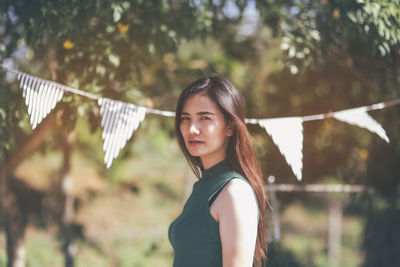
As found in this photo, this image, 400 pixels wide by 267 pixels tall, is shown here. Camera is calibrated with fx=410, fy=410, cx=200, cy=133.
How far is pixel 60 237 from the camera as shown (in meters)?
6.61

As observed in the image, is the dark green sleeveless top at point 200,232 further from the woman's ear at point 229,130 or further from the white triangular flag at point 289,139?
the white triangular flag at point 289,139

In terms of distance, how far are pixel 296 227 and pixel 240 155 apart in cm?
1395

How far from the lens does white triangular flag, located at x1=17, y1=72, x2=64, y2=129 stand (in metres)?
2.24

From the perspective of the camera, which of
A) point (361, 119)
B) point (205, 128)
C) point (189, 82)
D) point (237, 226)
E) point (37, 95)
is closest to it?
point (237, 226)

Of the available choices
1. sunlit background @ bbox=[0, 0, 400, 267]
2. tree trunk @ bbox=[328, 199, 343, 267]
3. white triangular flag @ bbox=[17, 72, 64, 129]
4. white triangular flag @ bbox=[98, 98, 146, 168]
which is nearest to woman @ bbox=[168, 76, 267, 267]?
white triangular flag @ bbox=[98, 98, 146, 168]

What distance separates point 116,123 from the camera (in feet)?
7.78

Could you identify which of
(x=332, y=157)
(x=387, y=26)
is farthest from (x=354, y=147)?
(x=387, y=26)

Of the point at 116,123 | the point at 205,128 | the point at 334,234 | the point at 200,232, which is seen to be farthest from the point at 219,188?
the point at 334,234

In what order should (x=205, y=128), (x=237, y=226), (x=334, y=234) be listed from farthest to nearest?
(x=334, y=234) → (x=205, y=128) → (x=237, y=226)

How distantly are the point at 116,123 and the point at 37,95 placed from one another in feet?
1.50

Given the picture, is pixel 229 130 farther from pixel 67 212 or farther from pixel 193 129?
pixel 67 212

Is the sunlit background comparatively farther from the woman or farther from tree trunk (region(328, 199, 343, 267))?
the woman

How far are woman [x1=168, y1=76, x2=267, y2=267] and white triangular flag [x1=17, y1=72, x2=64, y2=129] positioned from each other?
2.53ft

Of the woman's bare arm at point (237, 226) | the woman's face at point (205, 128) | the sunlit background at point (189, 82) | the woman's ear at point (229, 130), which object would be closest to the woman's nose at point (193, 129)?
the woman's face at point (205, 128)
